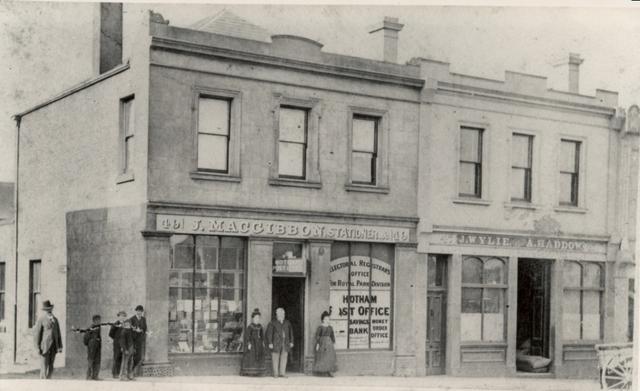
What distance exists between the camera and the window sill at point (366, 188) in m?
22.6

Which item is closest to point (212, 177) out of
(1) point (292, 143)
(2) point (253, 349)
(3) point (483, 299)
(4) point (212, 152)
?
(4) point (212, 152)

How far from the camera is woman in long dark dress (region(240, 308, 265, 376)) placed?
20781 mm

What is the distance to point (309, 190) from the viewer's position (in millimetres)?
22109

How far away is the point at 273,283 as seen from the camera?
22.2 m

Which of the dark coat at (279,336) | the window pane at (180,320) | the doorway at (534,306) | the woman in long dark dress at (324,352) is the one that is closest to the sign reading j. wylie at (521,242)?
the doorway at (534,306)

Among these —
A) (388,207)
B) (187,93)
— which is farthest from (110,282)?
(388,207)

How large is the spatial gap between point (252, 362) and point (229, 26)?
7.62m

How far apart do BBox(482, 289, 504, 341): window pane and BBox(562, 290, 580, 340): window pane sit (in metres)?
1.83

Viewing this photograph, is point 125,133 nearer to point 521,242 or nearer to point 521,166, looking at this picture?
point 521,166

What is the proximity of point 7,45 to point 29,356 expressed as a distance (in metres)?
7.94

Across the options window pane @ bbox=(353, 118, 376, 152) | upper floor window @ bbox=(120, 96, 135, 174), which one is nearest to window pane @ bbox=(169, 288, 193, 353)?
upper floor window @ bbox=(120, 96, 135, 174)

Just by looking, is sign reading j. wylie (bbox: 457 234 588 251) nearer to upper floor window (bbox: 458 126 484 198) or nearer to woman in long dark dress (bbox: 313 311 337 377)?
upper floor window (bbox: 458 126 484 198)

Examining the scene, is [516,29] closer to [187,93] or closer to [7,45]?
[187,93]

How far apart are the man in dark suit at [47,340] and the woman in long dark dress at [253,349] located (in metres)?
3.86
